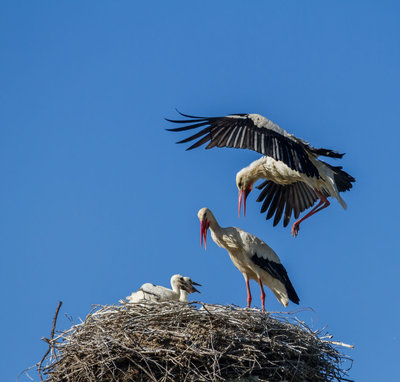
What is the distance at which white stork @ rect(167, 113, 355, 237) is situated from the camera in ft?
35.0

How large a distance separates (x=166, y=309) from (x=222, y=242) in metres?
2.38

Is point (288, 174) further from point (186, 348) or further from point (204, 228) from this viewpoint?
point (186, 348)

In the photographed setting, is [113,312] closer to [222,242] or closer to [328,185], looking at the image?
[222,242]

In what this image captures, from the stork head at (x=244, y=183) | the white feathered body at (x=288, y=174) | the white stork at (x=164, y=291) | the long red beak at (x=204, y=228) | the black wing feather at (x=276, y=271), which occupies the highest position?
the stork head at (x=244, y=183)

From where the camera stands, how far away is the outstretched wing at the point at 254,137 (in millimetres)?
10500

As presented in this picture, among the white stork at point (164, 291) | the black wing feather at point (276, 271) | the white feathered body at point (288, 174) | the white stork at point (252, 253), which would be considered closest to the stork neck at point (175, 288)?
the white stork at point (164, 291)

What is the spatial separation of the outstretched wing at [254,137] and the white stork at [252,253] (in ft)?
2.97

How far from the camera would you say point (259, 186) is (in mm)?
12891

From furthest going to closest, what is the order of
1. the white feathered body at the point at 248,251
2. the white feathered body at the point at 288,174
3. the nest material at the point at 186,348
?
the white feathered body at the point at 288,174, the white feathered body at the point at 248,251, the nest material at the point at 186,348

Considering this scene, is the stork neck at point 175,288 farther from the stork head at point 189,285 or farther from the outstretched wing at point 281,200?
the outstretched wing at point 281,200

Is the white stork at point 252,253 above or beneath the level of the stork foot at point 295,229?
beneath

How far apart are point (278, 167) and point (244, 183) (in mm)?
597

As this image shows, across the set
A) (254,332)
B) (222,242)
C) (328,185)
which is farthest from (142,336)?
(328,185)

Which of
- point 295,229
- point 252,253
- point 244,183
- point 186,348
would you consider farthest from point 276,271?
point 186,348
